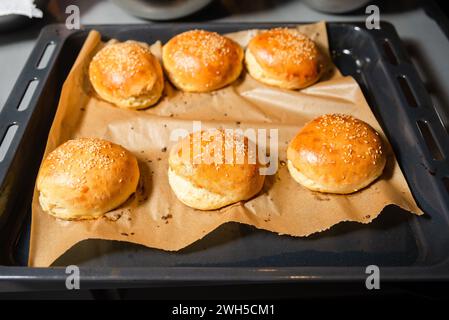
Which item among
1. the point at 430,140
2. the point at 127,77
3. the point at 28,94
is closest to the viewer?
the point at 430,140

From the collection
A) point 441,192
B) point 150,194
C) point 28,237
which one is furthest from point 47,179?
point 441,192

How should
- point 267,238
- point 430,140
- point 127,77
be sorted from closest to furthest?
point 267,238
point 430,140
point 127,77

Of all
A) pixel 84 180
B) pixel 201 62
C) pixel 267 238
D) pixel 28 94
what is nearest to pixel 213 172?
pixel 267 238

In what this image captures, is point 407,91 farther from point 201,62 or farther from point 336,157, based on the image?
point 201,62

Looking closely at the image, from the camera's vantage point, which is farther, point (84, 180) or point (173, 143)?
point (173, 143)

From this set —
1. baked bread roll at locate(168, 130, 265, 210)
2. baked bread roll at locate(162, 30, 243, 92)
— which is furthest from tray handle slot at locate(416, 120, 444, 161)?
baked bread roll at locate(162, 30, 243, 92)

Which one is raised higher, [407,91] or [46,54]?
[46,54]

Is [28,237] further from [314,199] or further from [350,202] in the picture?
[350,202]

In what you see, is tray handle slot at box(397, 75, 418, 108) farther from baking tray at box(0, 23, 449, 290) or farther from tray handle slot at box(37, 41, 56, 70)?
tray handle slot at box(37, 41, 56, 70)
